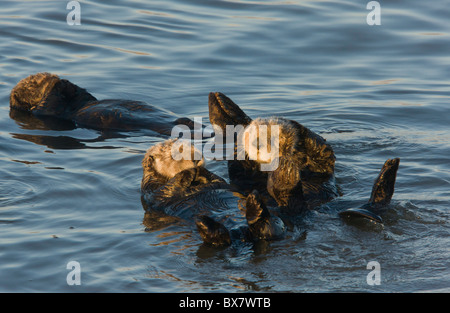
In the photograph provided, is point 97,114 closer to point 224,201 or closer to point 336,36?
point 224,201

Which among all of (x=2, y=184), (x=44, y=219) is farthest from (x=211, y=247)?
(x=2, y=184)

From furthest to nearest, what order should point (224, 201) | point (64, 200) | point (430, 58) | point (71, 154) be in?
point (430, 58) → point (71, 154) → point (64, 200) → point (224, 201)

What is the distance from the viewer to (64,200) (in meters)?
5.36

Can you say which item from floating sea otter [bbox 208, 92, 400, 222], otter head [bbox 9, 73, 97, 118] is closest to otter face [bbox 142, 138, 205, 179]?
floating sea otter [bbox 208, 92, 400, 222]

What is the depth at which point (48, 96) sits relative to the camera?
7.73 m

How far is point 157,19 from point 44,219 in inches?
262

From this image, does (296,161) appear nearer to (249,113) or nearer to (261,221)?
(261,221)

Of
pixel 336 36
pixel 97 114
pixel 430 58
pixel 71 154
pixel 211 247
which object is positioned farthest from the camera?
pixel 336 36

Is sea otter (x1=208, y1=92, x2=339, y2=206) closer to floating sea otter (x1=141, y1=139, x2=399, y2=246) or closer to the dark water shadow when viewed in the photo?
floating sea otter (x1=141, y1=139, x2=399, y2=246)

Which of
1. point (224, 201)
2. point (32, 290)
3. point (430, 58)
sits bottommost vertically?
point (32, 290)

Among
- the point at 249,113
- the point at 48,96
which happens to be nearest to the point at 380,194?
the point at 249,113

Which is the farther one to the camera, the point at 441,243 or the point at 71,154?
the point at 71,154

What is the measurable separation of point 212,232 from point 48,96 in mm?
4195

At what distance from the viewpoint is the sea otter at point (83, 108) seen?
711cm
